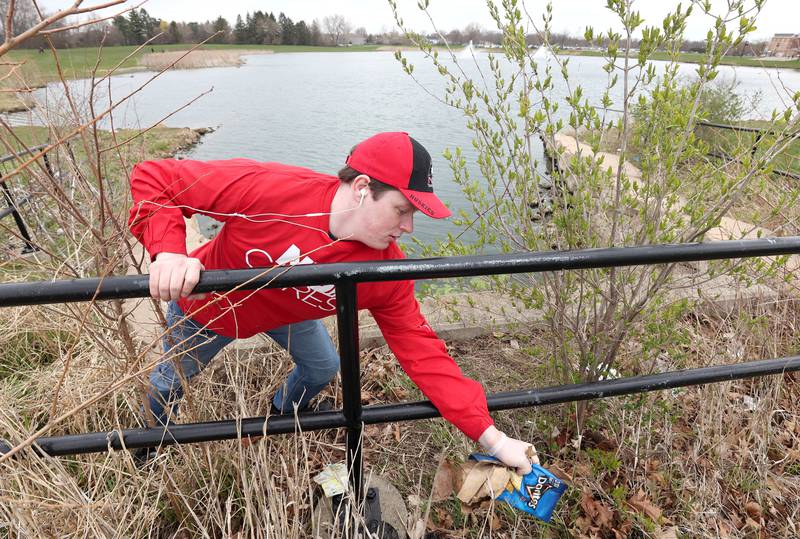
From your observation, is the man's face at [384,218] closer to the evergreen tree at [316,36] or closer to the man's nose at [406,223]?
the man's nose at [406,223]

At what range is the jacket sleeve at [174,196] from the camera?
1556 millimetres

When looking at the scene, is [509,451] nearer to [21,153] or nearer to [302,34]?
[21,153]

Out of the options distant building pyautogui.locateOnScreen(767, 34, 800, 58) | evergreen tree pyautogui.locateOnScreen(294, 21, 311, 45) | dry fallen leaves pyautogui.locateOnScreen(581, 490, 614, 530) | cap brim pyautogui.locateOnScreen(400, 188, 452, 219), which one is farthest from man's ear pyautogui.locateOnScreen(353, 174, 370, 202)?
evergreen tree pyautogui.locateOnScreen(294, 21, 311, 45)

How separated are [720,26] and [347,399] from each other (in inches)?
73.8

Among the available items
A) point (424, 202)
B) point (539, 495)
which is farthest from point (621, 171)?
point (539, 495)

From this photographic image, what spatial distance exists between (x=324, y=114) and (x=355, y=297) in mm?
18095

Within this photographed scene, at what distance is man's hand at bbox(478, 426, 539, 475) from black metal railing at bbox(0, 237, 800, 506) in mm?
101

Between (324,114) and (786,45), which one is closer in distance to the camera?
(786,45)

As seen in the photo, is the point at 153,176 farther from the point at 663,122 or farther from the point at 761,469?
the point at 761,469

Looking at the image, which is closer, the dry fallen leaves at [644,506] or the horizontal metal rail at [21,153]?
the horizontal metal rail at [21,153]

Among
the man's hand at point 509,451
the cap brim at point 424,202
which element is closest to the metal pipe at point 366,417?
the man's hand at point 509,451

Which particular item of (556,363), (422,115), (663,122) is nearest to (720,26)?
(663,122)

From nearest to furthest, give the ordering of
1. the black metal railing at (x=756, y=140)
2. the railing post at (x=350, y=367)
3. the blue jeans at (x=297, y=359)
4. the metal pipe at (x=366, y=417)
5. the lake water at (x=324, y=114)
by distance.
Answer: the railing post at (x=350, y=367) < the metal pipe at (x=366, y=417) < the black metal railing at (x=756, y=140) < the blue jeans at (x=297, y=359) < the lake water at (x=324, y=114)

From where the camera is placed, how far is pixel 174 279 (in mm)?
1251
